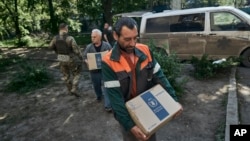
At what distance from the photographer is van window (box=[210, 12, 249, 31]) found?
8606mm

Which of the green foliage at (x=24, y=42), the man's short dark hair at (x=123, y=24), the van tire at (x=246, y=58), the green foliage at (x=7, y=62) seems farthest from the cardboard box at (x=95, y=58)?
the green foliage at (x=24, y=42)

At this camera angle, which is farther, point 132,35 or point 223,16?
point 223,16

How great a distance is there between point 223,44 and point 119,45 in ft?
22.2

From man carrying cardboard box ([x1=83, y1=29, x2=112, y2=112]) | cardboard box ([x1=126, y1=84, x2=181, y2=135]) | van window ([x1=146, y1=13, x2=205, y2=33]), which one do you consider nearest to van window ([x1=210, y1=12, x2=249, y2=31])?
van window ([x1=146, y1=13, x2=205, y2=33])

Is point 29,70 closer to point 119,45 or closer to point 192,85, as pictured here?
point 192,85

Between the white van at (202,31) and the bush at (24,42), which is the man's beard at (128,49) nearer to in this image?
the white van at (202,31)

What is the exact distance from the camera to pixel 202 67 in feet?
25.5

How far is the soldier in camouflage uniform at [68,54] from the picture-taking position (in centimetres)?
674

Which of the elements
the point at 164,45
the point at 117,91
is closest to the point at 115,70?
the point at 117,91

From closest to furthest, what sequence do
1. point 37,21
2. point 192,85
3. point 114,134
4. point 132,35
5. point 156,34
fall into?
point 132,35
point 114,134
point 192,85
point 156,34
point 37,21

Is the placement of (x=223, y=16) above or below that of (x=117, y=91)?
above

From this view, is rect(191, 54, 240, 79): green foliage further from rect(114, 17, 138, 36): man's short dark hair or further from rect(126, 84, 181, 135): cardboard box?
rect(114, 17, 138, 36): man's short dark hair

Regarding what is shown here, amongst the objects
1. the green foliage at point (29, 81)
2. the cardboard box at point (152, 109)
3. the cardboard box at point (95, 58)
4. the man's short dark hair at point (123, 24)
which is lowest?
the green foliage at point (29, 81)

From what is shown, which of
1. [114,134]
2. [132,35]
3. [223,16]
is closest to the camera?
[132,35]
